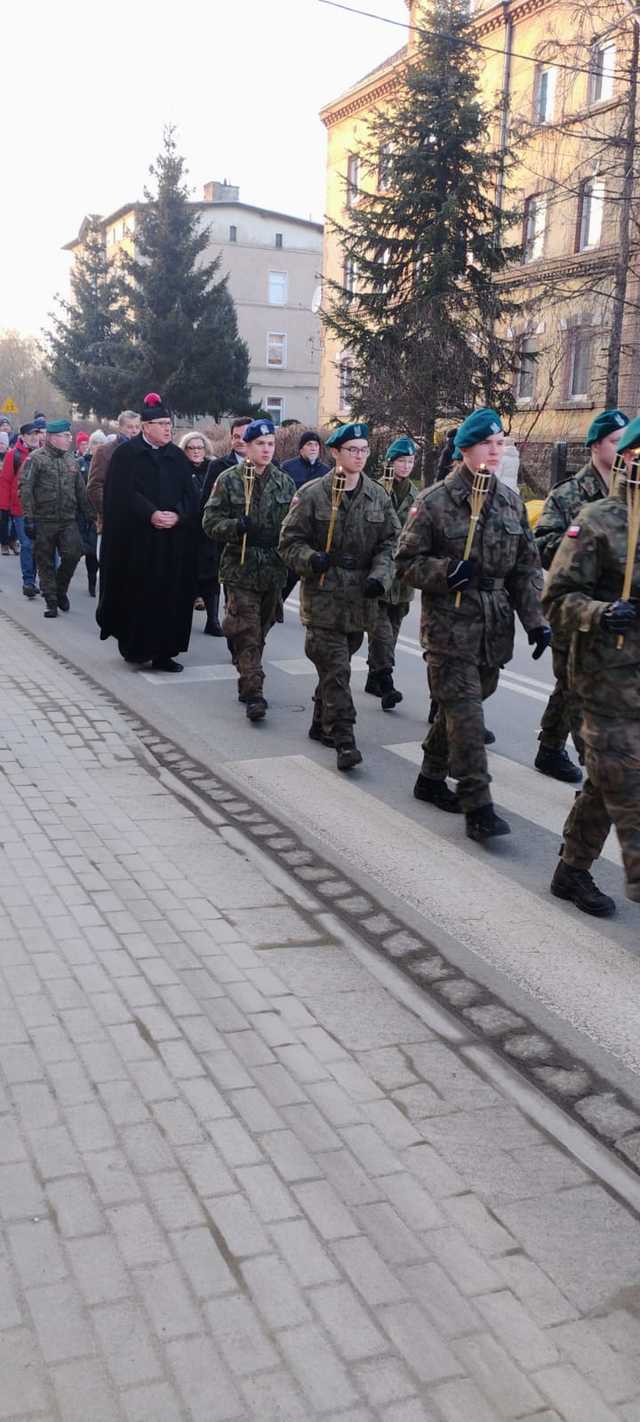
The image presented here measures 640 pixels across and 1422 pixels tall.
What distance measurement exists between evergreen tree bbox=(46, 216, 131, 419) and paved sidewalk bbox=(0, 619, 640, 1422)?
1872 inches

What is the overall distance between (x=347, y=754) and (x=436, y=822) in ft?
3.35

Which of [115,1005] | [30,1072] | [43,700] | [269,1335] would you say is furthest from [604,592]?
[43,700]

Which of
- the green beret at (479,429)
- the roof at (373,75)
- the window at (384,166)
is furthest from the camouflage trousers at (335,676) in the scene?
the roof at (373,75)

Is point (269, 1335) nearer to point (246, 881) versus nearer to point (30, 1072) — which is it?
point (30, 1072)

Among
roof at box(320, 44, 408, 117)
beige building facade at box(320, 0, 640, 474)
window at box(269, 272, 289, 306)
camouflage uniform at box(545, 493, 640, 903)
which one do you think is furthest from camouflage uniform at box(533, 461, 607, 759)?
window at box(269, 272, 289, 306)

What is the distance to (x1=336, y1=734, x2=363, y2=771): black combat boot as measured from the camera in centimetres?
762

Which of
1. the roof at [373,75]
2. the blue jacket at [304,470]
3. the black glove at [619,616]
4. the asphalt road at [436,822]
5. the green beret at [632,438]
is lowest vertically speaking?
the asphalt road at [436,822]

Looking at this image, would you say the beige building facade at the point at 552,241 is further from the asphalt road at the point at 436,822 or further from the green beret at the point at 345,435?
the green beret at the point at 345,435

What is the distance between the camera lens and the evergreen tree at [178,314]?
49.3 meters

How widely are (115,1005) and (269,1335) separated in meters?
1.72

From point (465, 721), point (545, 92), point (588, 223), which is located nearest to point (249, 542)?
point (465, 721)

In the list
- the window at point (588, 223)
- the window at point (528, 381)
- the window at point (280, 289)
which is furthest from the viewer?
the window at point (280, 289)

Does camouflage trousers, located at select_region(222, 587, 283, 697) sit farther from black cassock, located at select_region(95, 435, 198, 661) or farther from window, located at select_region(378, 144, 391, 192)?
window, located at select_region(378, 144, 391, 192)

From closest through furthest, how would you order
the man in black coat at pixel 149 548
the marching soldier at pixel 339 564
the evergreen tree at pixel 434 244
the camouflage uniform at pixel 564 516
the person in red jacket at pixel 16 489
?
1. the camouflage uniform at pixel 564 516
2. the marching soldier at pixel 339 564
3. the man in black coat at pixel 149 548
4. the person in red jacket at pixel 16 489
5. the evergreen tree at pixel 434 244
